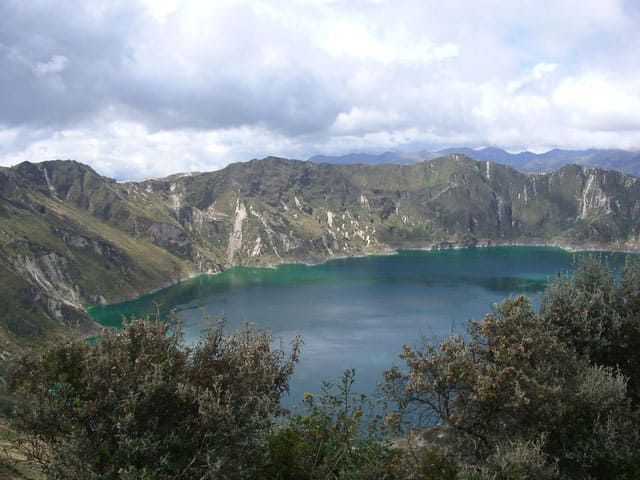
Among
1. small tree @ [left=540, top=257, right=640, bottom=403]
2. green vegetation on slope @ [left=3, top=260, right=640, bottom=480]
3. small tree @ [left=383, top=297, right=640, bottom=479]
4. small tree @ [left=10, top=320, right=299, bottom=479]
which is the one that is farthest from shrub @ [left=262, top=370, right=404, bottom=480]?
small tree @ [left=540, top=257, right=640, bottom=403]

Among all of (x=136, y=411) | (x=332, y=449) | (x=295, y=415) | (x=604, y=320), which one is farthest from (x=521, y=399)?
(x=136, y=411)

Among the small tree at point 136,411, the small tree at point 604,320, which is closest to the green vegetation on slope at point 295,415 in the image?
the small tree at point 136,411

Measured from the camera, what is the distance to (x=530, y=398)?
20516 millimetres

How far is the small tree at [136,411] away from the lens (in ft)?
46.6

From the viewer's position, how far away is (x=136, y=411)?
47.9ft

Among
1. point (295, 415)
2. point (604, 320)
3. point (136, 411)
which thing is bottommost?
point (295, 415)

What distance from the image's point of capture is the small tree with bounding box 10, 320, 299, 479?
1420 centimetres

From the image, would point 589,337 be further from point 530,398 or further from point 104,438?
point 104,438

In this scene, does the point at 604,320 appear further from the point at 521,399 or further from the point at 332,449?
the point at 332,449

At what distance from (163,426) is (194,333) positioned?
13149 centimetres

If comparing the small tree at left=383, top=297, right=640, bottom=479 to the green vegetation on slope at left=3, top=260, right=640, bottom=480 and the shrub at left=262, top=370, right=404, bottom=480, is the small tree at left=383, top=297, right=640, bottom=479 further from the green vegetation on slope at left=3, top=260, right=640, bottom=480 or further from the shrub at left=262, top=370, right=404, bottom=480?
the shrub at left=262, top=370, right=404, bottom=480

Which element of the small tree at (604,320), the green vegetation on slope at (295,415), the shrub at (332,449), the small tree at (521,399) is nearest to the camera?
the green vegetation on slope at (295,415)

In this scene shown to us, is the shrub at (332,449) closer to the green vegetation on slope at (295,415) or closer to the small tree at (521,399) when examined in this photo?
the green vegetation on slope at (295,415)

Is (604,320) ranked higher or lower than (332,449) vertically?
higher
